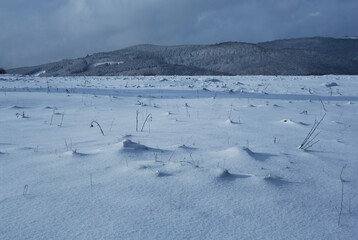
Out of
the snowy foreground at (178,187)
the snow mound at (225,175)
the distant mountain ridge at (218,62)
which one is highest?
the distant mountain ridge at (218,62)

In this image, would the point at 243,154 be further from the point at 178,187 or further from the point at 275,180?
the point at 178,187

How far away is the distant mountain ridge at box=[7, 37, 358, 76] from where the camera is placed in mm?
28709

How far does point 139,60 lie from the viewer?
1228 inches

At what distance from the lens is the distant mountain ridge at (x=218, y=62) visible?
28709 mm

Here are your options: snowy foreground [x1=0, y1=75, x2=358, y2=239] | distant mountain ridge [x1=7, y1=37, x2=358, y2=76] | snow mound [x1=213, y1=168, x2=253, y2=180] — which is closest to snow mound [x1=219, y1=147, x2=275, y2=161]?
snowy foreground [x1=0, y1=75, x2=358, y2=239]

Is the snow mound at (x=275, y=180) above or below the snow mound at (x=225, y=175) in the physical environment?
below

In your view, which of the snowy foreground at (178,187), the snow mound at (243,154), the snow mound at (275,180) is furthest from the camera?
the snow mound at (243,154)

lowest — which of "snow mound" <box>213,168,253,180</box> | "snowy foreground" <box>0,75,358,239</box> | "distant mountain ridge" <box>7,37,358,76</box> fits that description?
"snowy foreground" <box>0,75,358,239</box>

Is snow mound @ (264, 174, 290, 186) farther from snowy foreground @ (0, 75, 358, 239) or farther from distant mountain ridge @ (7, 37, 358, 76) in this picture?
distant mountain ridge @ (7, 37, 358, 76)

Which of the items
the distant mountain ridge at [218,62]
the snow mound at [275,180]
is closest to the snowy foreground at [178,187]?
the snow mound at [275,180]

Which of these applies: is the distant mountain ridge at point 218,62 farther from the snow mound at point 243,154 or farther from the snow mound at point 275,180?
the snow mound at point 275,180

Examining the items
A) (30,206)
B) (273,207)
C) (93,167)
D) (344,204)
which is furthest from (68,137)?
(344,204)

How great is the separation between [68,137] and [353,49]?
56744 mm

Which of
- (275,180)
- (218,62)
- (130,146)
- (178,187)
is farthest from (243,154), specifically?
(218,62)
